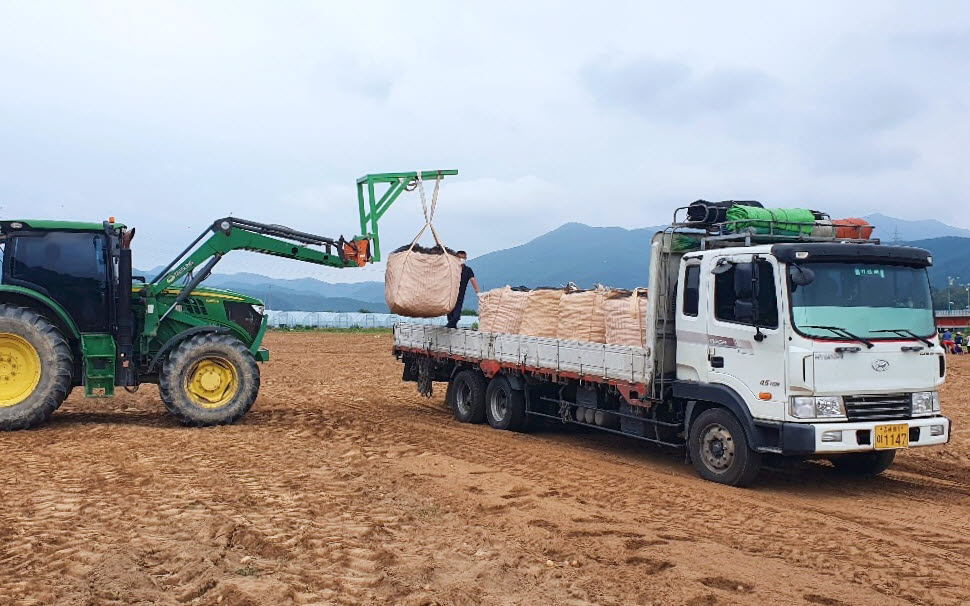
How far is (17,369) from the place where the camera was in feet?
38.0

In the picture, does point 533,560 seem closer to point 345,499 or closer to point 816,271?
point 345,499

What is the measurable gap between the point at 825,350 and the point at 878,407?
836 mm

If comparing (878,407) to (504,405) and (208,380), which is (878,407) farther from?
(208,380)

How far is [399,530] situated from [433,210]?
6.43 meters

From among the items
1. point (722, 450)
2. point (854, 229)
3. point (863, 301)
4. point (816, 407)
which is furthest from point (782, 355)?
point (854, 229)

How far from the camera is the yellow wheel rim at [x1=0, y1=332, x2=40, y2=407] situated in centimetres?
1155

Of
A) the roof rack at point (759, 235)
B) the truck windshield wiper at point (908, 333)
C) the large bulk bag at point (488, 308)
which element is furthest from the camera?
the large bulk bag at point (488, 308)

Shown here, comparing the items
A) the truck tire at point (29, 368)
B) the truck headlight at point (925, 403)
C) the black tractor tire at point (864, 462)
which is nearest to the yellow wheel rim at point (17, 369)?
the truck tire at point (29, 368)

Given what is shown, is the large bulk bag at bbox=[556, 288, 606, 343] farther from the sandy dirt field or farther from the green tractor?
the green tractor

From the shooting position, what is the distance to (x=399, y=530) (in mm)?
6871

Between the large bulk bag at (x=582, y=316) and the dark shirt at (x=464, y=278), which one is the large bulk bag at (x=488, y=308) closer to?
the dark shirt at (x=464, y=278)

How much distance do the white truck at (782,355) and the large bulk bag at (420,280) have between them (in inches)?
123

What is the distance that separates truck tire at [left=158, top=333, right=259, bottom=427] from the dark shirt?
3.21 m

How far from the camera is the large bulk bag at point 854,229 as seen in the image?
9492 mm
